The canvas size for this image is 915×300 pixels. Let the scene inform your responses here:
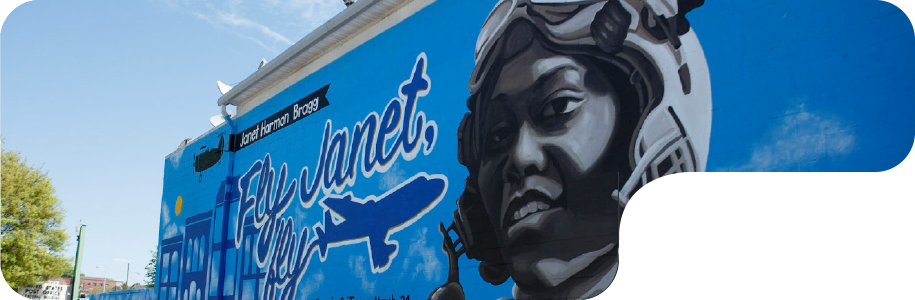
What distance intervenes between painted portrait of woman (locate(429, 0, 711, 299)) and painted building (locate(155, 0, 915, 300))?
0.02 metres

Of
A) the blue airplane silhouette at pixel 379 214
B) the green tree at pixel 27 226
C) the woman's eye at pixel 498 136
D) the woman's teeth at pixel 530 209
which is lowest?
the woman's teeth at pixel 530 209

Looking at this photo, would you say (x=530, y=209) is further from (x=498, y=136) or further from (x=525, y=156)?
(x=498, y=136)

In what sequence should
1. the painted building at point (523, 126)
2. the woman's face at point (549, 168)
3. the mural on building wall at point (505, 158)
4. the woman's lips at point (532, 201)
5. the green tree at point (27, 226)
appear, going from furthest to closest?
the green tree at point (27, 226), the woman's lips at point (532, 201), the woman's face at point (549, 168), the mural on building wall at point (505, 158), the painted building at point (523, 126)

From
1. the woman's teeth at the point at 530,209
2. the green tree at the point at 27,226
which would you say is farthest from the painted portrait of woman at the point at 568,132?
the green tree at the point at 27,226

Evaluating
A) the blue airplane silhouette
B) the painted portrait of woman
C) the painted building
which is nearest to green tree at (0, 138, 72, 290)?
the painted building

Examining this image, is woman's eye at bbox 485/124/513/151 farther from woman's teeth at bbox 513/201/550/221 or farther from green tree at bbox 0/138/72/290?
green tree at bbox 0/138/72/290

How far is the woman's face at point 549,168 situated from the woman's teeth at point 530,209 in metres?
0.01

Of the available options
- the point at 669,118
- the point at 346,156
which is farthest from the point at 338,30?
the point at 669,118

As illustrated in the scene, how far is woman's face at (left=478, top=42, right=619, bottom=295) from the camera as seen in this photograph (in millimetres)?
6824

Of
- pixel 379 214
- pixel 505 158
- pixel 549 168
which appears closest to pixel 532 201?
pixel 549 168

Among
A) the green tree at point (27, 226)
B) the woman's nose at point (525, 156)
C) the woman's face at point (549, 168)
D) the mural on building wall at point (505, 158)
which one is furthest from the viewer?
the green tree at point (27, 226)

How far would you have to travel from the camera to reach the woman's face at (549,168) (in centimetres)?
682

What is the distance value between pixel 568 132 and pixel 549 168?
421 mm

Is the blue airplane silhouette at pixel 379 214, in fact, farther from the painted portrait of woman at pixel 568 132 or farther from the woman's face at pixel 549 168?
the woman's face at pixel 549 168
